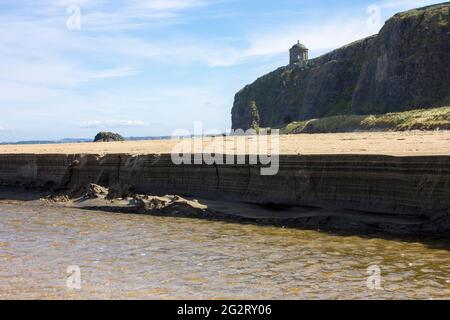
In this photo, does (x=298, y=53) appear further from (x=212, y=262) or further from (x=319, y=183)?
(x=212, y=262)

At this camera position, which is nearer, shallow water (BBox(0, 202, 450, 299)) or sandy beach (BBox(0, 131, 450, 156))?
shallow water (BBox(0, 202, 450, 299))

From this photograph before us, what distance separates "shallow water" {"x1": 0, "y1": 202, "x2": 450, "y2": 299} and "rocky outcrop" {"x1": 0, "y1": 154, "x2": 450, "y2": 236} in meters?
0.93

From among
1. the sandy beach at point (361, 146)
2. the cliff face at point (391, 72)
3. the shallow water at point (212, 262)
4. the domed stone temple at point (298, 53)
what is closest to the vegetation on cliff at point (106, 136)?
the sandy beach at point (361, 146)

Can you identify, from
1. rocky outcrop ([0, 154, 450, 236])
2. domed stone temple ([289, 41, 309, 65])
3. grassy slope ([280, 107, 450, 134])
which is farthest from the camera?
domed stone temple ([289, 41, 309, 65])

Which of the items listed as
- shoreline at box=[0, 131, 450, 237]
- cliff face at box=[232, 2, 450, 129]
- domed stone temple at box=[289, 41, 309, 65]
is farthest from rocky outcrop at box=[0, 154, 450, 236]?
domed stone temple at box=[289, 41, 309, 65]

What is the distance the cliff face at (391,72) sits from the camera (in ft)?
252

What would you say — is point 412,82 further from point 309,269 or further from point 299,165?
point 309,269

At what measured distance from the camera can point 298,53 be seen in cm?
15025

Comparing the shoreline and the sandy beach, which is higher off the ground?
the sandy beach

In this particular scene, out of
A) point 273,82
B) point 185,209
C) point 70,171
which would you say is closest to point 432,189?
point 185,209

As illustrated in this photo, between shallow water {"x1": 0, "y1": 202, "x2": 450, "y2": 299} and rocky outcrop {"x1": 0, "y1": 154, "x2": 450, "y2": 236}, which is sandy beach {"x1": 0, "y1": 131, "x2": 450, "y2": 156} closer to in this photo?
rocky outcrop {"x1": 0, "y1": 154, "x2": 450, "y2": 236}

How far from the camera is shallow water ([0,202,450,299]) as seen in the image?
898 cm

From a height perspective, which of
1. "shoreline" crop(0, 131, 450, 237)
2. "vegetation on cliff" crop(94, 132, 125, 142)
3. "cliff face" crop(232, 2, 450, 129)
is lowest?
"shoreline" crop(0, 131, 450, 237)
